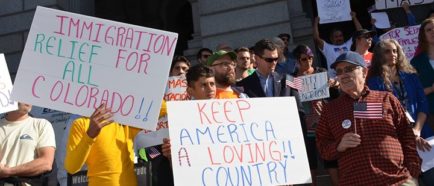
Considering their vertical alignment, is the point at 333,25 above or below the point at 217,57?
above

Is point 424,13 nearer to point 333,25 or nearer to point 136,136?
point 333,25

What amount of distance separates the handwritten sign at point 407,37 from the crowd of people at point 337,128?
2.48 metres

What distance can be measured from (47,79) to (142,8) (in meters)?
13.0

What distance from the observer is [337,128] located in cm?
423

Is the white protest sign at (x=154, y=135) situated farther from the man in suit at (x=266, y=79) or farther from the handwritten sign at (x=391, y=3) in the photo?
the handwritten sign at (x=391, y=3)

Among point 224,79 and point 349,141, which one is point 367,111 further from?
point 224,79

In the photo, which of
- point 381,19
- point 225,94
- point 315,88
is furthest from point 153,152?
point 381,19

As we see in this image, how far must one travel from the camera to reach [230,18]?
1093 centimetres

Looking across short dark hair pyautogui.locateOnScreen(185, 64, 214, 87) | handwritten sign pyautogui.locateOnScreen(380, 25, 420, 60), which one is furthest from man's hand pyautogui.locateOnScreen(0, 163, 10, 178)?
handwritten sign pyautogui.locateOnScreen(380, 25, 420, 60)

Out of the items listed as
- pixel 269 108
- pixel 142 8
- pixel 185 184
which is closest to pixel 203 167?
pixel 185 184

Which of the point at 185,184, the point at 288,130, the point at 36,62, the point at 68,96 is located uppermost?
the point at 36,62

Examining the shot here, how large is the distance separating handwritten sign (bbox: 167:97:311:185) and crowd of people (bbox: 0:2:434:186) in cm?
29

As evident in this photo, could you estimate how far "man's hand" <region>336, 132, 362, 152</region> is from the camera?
4.04 meters

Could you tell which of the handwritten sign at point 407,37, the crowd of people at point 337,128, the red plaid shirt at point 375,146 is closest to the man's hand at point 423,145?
the crowd of people at point 337,128
